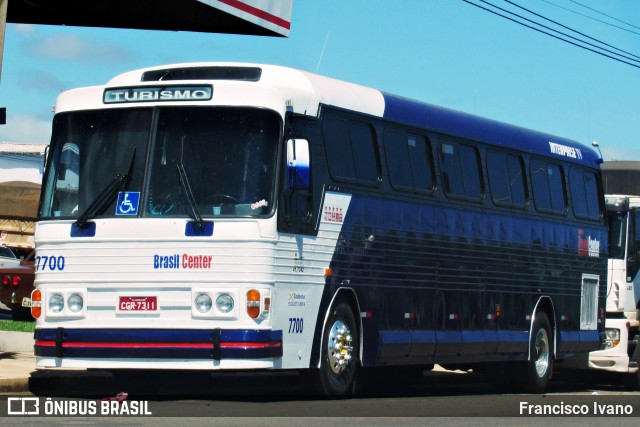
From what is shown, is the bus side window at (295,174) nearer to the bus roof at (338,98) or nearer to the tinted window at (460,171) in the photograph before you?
the bus roof at (338,98)

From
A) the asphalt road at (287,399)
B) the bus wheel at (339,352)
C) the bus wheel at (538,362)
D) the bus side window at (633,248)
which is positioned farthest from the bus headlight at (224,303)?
the bus side window at (633,248)

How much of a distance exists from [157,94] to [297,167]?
175 centimetres

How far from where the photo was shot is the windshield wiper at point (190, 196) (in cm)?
1327

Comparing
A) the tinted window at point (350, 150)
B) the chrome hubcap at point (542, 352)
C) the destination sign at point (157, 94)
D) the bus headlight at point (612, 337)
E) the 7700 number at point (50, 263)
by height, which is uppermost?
the destination sign at point (157, 94)

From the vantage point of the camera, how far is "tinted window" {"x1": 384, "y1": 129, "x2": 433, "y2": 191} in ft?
53.3

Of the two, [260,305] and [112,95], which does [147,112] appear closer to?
[112,95]

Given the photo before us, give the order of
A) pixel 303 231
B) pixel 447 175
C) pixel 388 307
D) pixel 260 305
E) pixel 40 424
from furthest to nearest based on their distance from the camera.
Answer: pixel 447 175 < pixel 388 307 < pixel 303 231 < pixel 260 305 < pixel 40 424

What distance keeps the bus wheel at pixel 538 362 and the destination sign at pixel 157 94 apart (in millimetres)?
8300

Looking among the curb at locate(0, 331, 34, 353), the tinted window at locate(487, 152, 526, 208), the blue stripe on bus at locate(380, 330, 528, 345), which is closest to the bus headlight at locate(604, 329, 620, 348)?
the blue stripe on bus at locate(380, 330, 528, 345)

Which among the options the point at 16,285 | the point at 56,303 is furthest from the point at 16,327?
the point at 56,303

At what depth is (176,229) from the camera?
13383mm

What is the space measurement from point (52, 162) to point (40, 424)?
14.4ft

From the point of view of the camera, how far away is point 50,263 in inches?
550

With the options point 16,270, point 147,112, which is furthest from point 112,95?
point 16,270
